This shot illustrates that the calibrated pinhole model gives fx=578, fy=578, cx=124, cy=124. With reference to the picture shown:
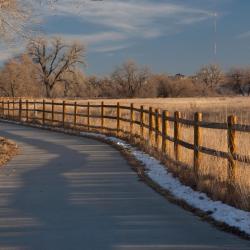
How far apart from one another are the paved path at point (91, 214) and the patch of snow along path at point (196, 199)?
33cm

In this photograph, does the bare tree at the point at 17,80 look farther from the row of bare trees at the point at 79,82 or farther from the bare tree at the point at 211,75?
the bare tree at the point at 211,75

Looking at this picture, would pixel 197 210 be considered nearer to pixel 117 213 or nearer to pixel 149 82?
pixel 117 213

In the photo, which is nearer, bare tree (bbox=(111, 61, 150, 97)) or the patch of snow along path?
the patch of snow along path

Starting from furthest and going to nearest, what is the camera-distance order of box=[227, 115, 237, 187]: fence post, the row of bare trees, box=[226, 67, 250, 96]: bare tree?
box=[226, 67, 250, 96]: bare tree → the row of bare trees → box=[227, 115, 237, 187]: fence post

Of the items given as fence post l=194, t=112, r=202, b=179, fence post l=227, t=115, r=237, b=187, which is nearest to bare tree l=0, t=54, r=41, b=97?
fence post l=194, t=112, r=202, b=179

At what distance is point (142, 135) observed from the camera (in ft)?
71.6

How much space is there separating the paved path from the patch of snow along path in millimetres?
327

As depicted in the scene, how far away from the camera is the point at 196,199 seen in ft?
32.8

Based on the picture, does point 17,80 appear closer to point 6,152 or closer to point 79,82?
point 79,82

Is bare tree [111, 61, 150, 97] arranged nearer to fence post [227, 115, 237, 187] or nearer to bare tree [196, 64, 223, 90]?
bare tree [196, 64, 223, 90]

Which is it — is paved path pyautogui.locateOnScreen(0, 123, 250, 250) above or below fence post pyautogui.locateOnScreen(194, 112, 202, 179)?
below

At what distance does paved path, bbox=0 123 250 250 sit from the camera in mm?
7289

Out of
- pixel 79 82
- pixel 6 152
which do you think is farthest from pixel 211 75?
pixel 6 152

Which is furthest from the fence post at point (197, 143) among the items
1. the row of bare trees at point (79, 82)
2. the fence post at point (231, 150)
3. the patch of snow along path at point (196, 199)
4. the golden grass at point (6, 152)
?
the row of bare trees at point (79, 82)
